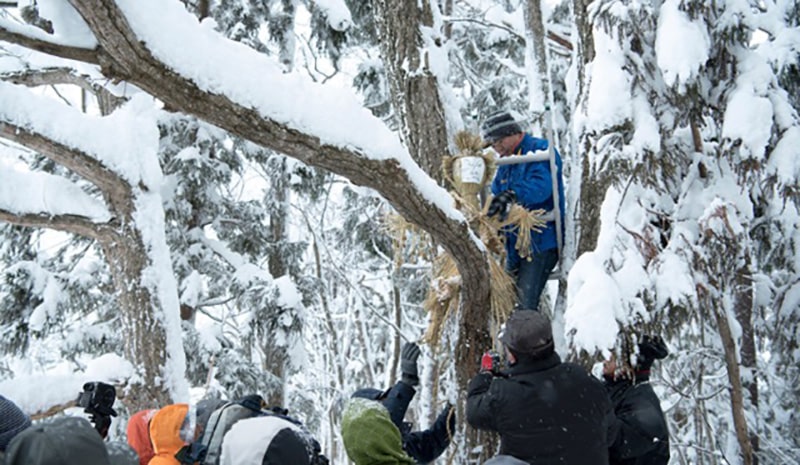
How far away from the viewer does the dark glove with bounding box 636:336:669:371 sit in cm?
292

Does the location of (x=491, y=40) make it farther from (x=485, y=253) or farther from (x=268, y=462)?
(x=268, y=462)

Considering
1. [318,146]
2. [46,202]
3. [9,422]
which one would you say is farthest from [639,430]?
[46,202]

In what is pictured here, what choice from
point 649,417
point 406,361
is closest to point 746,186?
point 649,417

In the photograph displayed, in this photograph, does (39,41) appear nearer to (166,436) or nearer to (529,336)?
(166,436)

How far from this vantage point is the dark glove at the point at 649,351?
292 centimetres

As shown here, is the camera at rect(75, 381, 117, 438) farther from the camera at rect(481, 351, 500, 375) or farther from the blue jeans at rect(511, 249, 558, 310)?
the blue jeans at rect(511, 249, 558, 310)

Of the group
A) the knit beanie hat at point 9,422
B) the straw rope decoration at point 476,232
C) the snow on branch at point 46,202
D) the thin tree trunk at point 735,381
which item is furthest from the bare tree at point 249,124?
the snow on branch at point 46,202

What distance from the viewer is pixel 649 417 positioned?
8.96 ft

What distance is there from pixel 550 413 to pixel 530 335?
0.31m

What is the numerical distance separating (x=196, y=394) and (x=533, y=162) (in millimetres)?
9429

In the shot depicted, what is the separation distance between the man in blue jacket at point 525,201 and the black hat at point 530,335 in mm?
707

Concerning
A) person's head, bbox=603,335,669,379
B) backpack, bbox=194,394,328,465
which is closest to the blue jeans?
person's head, bbox=603,335,669,379

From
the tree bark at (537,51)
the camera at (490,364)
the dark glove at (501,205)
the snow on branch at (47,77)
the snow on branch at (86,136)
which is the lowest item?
the camera at (490,364)

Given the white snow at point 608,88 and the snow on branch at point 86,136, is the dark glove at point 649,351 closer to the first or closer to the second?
the white snow at point 608,88
